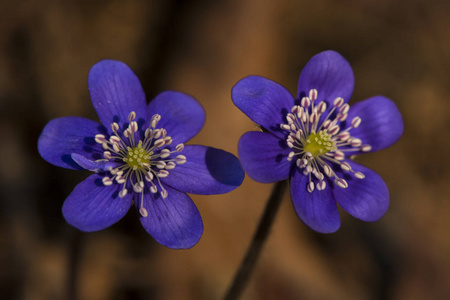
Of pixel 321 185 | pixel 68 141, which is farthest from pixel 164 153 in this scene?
pixel 321 185

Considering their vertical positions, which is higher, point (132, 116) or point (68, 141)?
point (132, 116)

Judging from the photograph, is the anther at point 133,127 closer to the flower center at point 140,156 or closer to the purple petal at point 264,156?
the flower center at point 140,156

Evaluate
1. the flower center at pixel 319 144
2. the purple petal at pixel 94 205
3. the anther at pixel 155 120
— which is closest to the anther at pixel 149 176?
the purple petal at pixel 94 205

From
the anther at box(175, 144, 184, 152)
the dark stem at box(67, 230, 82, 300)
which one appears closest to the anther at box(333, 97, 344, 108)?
the anther at box(175, 144, 184, 152)

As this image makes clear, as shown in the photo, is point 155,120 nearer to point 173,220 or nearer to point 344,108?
point 173,220

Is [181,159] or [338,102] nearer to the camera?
[181,159]

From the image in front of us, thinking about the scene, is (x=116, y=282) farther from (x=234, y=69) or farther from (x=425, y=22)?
(x=425, y=22)

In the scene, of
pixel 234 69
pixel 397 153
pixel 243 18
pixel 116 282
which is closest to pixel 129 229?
pixel 116 282
